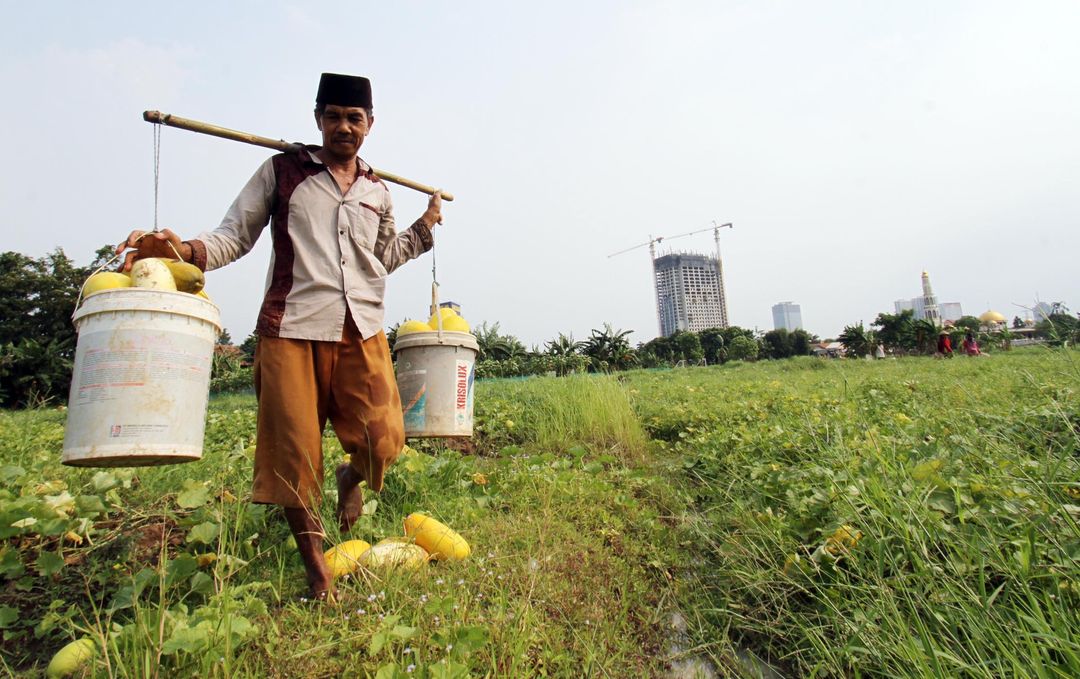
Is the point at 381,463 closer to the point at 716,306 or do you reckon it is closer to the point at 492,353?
the point at 492,353

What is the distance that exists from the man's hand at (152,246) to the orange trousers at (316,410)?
42 cm

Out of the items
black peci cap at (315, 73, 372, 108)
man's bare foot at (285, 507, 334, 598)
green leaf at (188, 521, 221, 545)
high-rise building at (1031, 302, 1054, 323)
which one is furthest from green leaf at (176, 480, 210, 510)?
high-rise building at (1031, 302, 1054, 323)

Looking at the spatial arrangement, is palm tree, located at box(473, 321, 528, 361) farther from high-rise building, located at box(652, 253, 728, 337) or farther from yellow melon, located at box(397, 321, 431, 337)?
high-rise building, located at box(652, 253, 728, 337)

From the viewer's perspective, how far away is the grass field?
152cm

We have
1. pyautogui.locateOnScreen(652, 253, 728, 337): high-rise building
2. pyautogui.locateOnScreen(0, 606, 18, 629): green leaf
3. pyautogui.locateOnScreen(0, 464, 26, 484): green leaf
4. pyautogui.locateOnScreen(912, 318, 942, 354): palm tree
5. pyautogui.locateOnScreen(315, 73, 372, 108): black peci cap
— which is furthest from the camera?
Result: pyautogui.locateOnScreen(652, 253, 728, 337): high-rise building

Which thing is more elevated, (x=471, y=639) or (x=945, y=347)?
(x=945, y=347)

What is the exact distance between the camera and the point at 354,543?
2.23 metres

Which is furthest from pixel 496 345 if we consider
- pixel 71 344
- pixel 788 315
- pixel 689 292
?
pixel 788 315

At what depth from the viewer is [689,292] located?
98.8 meters

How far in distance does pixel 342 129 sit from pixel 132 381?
118 cm

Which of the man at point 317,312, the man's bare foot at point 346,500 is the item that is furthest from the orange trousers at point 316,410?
the man's bare foot at point 346,500

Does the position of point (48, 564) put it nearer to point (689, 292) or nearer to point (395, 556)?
point (395, 556)

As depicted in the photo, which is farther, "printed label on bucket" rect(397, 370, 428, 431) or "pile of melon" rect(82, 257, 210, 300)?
"printed label on bucket" rect(397, 370, 428, 431)

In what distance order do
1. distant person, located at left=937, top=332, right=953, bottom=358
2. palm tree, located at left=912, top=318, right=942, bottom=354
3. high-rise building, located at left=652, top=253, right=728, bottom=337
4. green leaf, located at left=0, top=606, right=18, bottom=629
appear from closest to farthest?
1. green leaf, located at left=0, top=606, right=18, bottom=629
2. distant person, located at left=937, top=332, right=953, bottom=358
3. palm tree, located at left=912, top=318, right=942, bottom=354
4. high-rise building, located at left=652, top=253, right=728, bottom=337
